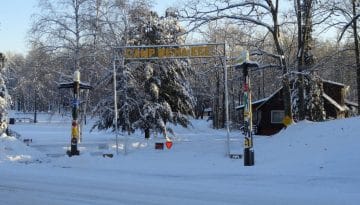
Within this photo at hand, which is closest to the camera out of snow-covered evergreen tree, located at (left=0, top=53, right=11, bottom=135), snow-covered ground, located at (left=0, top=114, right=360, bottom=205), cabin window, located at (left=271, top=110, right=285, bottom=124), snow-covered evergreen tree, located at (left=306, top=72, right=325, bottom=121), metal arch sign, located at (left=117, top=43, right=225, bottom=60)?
snow-covered ground, located at (left=0, top=114, right=360, bottom=205)

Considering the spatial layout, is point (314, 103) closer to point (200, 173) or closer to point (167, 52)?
point (167, 52)

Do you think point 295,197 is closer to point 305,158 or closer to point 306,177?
point 306,177

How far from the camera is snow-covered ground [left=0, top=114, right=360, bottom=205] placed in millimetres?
11375

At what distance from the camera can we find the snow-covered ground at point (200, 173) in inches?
448

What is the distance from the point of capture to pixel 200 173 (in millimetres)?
16047

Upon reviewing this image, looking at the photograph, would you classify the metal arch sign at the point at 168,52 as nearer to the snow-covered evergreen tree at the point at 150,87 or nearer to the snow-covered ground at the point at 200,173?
the snow-covered ground at the point at 200,173

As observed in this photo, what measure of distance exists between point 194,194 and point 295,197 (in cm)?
217

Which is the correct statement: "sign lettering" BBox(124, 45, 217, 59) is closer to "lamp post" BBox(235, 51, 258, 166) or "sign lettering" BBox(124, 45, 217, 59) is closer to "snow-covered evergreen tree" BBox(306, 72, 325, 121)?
"lamp post" BBox(235, 51, 258, 166)

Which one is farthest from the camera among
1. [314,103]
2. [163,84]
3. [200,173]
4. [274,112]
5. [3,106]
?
[274,112]

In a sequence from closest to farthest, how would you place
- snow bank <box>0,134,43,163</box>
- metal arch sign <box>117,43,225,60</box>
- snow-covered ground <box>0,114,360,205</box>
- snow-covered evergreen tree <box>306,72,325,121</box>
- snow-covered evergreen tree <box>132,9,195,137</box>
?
snow-covered ground <box>0,114,360,205</box>
snow bank <box>0,134,43,163</box>
metal arch sign <box>117,43,225,60</box>
snow-covered evergreen tree <box>132,9,195,137</box>
snow-covered evergreen tree <box>306,72,325,121</box>

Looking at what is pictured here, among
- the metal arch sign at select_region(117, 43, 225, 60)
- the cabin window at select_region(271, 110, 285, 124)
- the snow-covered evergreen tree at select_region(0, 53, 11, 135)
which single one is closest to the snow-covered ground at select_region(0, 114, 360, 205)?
the snow-covered evergreen tree at select_region(0, 53, 11, 135)

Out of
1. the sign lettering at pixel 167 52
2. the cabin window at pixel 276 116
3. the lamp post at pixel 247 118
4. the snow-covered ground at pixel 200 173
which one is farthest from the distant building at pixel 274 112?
the lamp post at pixel 247 118

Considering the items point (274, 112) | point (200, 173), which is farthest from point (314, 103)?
point (200, 173)

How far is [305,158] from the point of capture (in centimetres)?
1677
